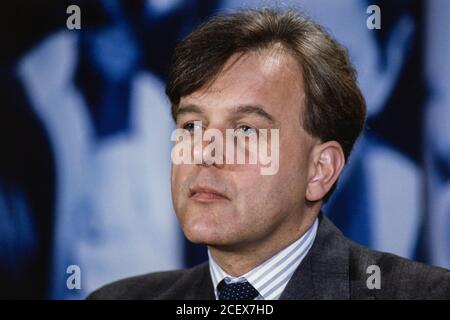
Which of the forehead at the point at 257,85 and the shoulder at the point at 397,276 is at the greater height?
the forehead at the point at 257,85

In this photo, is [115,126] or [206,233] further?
[115,126]

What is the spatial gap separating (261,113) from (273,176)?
0.15m

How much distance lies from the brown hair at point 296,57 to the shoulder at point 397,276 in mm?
290

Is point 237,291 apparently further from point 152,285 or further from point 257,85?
point 257,85

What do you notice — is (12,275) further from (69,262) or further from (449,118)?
(449,118)

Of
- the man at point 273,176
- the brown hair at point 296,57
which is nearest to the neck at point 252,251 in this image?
the man at point 273,176

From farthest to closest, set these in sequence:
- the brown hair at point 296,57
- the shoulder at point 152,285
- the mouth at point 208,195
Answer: the shoulder at point 152,285
the brown hair at point 296,57
the mouth at point 208,195

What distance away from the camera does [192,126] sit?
1.86 m

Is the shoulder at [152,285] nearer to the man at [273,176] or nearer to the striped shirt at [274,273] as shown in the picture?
the man at [273,176]

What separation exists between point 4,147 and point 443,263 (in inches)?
49.5

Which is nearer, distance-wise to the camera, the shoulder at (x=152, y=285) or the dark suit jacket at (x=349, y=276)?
the dark suit jacket at (x=349, y=276)

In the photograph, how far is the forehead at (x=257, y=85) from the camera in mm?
1808

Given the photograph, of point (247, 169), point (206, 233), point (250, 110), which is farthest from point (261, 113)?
point (206, 233)

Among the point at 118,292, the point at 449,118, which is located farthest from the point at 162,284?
the point at 449,118
